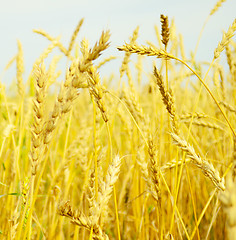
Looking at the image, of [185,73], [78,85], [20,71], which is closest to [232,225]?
[78,85]

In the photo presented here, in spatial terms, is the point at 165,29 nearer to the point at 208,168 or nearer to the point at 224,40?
the point at 224,40

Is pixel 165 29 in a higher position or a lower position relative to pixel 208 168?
higher

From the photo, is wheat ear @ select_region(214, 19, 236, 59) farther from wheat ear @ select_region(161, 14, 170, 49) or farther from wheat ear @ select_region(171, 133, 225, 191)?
wheat ear @ select_region(171, 133, 225, 191)

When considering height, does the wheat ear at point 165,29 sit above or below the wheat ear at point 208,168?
above

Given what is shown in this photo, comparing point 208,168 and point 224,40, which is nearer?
point 208,168

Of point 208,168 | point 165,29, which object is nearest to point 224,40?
point 165,29

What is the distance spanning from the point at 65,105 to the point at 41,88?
8 centimetres

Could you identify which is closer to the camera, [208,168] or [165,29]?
[208,168]

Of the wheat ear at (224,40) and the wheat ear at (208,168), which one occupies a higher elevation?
the wheat ear at (224,40)

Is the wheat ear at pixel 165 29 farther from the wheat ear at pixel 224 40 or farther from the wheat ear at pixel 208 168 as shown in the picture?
the wheat ear at pixel 208 168

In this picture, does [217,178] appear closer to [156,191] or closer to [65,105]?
[156,191]

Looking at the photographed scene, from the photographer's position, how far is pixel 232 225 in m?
0.31

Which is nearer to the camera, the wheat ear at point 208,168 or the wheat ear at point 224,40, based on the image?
the wheat ear at point 208,168

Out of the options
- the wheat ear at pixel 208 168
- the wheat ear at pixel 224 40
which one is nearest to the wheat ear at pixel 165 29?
the wheat ear at pixel 224 40
